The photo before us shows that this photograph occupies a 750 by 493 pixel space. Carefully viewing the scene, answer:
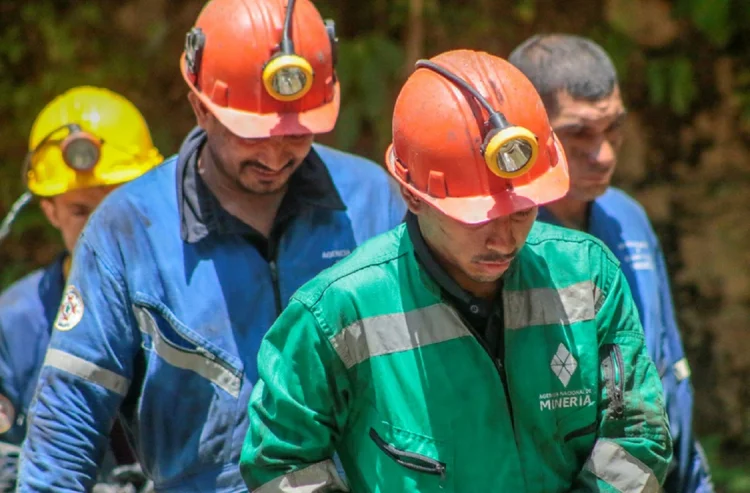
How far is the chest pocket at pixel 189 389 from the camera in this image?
3232mm

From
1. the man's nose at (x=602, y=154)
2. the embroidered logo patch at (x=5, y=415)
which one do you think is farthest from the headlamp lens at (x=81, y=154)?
the man's nose at (x=602, y=154)

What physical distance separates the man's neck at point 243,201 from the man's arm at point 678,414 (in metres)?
1.20

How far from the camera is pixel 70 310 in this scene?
10.8 feet

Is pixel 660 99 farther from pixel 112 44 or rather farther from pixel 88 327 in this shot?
pixel 88 327

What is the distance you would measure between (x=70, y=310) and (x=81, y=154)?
1065 millimetres

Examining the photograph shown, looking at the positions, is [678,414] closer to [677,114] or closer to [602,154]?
[602,154]

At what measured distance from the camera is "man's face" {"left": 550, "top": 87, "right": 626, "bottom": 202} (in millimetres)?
3670

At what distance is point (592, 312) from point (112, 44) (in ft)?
15.2

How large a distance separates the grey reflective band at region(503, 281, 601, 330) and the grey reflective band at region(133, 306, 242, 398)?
906mm

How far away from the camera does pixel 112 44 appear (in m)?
6.72

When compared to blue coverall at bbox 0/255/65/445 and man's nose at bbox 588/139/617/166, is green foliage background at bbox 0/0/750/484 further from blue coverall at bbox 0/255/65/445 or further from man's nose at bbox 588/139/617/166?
man's nose at bbox 588/139/617/166

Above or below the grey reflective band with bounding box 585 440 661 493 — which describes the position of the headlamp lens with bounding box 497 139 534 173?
above

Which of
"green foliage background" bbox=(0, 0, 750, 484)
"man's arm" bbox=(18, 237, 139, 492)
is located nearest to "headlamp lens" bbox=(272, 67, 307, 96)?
"man's arm" bbox=(18, 237, 139, 492)

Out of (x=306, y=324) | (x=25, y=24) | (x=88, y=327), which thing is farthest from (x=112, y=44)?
(x=306, y=324)
